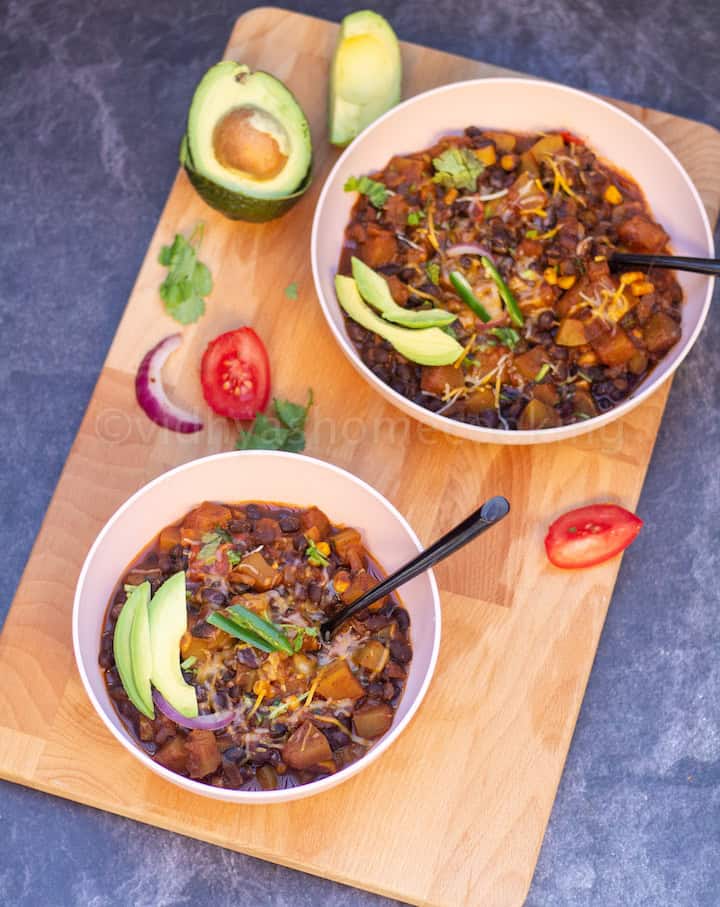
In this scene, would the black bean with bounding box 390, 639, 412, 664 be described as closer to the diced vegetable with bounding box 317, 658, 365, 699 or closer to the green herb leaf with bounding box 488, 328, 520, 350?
the diced vegetable with bounding box 317, 658, 365, 699

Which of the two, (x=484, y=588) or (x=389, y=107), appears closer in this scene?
(x=484, y=588)

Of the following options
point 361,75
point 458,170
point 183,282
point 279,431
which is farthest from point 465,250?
point 183,282

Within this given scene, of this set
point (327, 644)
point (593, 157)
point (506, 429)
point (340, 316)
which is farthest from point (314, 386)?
point (593, 157)

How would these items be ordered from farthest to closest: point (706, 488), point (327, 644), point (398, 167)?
point (706, 488), point (398, 167), point (327, 644)

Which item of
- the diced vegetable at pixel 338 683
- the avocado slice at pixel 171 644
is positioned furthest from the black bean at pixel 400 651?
the avocado slice at pixel 171 644

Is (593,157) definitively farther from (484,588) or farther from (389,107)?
(484,588)

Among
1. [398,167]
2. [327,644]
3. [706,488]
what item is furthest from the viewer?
[706,488]
